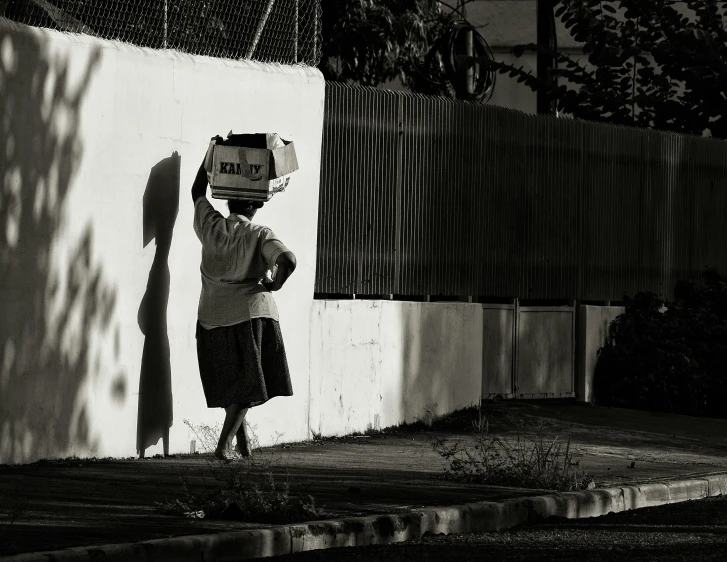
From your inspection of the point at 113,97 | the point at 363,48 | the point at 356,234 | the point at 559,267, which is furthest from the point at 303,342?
the point at 363,48

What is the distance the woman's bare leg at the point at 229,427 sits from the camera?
942 centimetres

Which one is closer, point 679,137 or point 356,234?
point 356,234

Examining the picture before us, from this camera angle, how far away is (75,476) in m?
8.44

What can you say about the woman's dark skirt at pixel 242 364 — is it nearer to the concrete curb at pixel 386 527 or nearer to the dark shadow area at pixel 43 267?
the dark shadow area at pixel 43 267

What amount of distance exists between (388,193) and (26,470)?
4589 mm

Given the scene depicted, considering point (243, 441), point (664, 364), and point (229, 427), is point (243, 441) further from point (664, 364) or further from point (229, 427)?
point (664, 364)

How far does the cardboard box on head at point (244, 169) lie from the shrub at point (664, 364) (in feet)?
18.9

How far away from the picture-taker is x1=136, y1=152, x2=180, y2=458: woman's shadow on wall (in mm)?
9633

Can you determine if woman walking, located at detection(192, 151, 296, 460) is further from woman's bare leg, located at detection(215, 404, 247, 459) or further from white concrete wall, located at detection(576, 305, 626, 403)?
white concrete wall, located at detection(576, 305, 626, 403)

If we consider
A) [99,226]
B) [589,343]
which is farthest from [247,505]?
[589,343]

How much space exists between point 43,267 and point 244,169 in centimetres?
146

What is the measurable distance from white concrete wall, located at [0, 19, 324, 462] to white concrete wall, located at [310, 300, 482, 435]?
61cm

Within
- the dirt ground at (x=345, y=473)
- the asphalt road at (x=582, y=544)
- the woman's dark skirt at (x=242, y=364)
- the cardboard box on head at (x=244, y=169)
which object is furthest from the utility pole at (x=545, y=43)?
the asphalt road at (x=582, y=544)

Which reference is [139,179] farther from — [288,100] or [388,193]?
[388,193]
